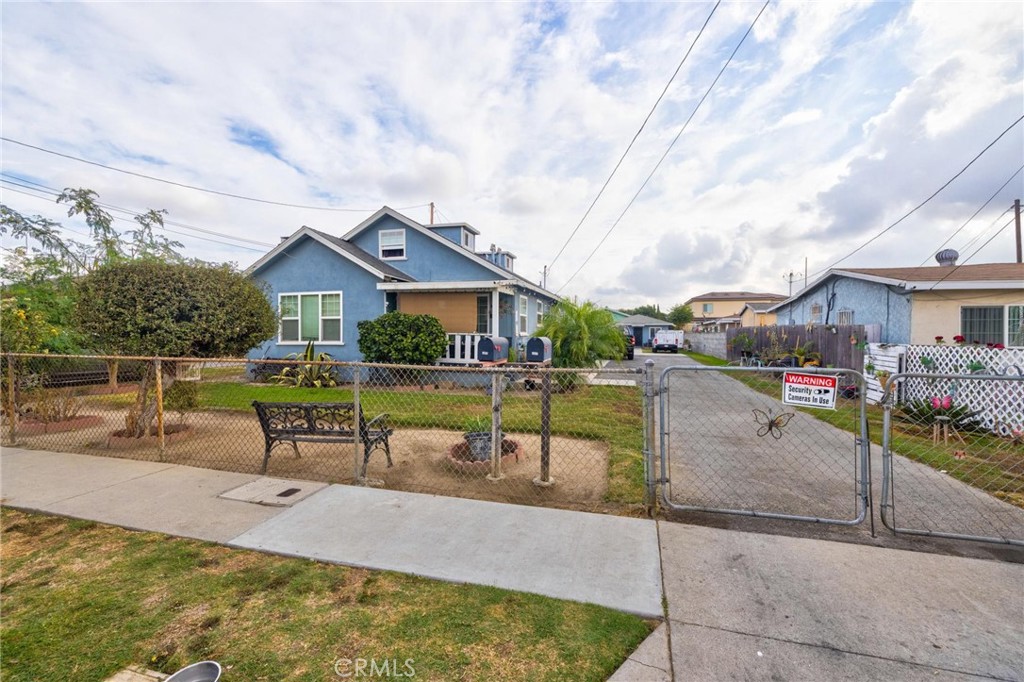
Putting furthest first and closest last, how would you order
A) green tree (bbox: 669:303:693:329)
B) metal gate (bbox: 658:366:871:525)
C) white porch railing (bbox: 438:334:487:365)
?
green tree (bbox: 669:303:693:329) < white porch railing (bbox: 438:334:487:365) < metal gate (bbox: 658:366:871:525)

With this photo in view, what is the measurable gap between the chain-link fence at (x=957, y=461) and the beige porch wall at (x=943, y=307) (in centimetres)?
329

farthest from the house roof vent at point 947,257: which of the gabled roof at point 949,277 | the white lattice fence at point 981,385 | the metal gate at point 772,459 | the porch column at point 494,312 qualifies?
the porch column at point 494,312

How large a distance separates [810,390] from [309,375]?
11.9 metres

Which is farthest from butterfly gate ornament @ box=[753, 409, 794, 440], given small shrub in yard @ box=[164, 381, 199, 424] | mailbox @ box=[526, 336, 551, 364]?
small shrub in yard @ box=[164, 381, 199, 424]

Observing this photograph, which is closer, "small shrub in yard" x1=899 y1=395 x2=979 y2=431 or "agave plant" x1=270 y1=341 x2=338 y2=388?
"small shrub in yard" x1=899 y1=395 x2=979 y2=431

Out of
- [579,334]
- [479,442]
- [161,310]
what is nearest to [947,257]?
[579,334]

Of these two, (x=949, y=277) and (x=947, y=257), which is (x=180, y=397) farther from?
(x=947, y=257)

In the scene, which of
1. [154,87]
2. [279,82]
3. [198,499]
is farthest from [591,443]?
[154,87]

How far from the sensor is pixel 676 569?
Answer: 10.1 feet

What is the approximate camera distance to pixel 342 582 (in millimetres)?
2912

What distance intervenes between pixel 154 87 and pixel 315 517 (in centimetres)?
1236

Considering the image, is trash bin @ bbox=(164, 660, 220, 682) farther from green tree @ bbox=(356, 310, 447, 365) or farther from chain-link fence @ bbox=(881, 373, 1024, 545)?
green tree @ bbox=(356, 310, 447, 365)

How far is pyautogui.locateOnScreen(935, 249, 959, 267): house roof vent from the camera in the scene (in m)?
14.4

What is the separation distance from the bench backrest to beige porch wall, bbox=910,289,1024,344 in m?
14.6
